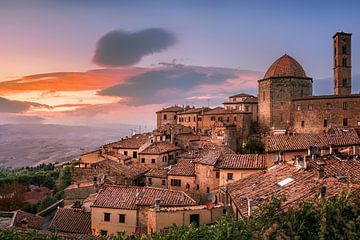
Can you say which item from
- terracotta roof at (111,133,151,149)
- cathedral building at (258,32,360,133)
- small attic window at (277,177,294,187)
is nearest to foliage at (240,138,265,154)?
cathedral building at (258,32,360,133)

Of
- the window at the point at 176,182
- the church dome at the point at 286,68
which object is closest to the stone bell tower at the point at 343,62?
the church dome at the point at 286,68

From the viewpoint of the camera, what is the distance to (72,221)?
24594 mm

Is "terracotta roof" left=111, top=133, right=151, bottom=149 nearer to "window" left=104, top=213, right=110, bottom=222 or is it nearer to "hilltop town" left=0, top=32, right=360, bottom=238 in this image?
→ "hilltop town" left=0, top=32, right=360, bottom=238

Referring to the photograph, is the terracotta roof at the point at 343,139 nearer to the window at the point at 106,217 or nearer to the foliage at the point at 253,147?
the foliage at the point at 253,147

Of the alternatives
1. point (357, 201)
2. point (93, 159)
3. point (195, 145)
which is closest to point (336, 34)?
point (195, 145)

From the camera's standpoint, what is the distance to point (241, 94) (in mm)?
74125

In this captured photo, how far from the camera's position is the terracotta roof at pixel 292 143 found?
92.2 ft

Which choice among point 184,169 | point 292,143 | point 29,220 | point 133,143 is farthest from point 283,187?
point 133,143

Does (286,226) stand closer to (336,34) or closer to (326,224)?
(326,224)

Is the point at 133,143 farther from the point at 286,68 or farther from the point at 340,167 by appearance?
the point at 340,167

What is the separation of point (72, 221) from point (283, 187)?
14661 millimetres

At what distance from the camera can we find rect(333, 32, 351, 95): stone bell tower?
5719cm

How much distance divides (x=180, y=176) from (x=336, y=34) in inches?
1506

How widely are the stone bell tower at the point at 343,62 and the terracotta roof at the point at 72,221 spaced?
1796 inches
